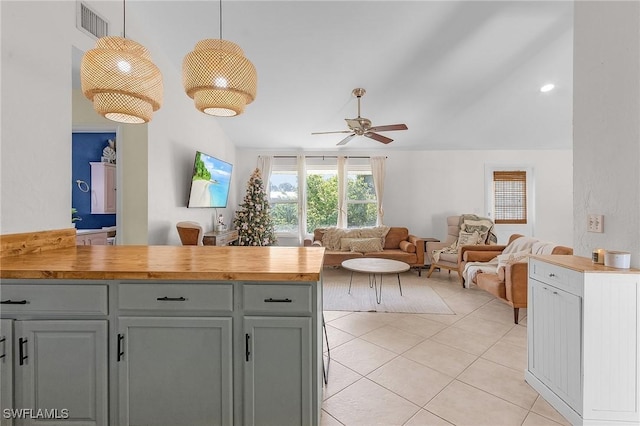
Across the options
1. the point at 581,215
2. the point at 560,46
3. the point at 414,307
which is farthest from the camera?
the point at 414,307

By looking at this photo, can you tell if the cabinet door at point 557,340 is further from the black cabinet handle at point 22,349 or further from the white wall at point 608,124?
the black cabinet handle at point 22,349

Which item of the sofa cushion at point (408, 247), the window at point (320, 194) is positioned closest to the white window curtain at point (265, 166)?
the window at point (320, 194)

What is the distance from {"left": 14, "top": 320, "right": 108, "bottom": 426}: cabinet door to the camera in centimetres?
138

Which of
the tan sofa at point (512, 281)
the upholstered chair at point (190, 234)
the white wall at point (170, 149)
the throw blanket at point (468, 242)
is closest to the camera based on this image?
the tan sofa at point (512, 281)

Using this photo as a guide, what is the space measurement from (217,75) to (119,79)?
0.48 m

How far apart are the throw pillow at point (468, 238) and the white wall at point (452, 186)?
35.3 inches

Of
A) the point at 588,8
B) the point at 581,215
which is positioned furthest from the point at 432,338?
the point at 588,8

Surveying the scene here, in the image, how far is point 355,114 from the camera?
468 cm

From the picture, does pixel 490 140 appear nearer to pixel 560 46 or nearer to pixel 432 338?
pixel 560 46

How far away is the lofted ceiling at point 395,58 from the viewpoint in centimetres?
281

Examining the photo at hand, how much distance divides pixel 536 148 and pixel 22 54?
7.82 metres

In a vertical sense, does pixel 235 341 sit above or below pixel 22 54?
below

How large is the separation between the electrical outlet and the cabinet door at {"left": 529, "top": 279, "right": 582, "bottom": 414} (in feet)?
1.64

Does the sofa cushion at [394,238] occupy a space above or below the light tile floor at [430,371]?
Result: above
